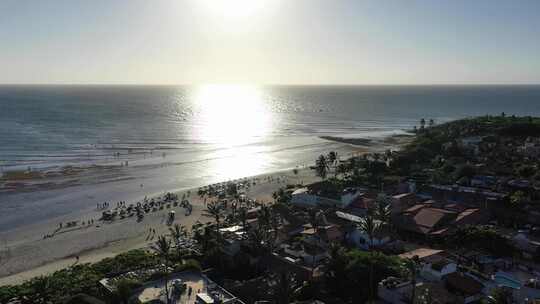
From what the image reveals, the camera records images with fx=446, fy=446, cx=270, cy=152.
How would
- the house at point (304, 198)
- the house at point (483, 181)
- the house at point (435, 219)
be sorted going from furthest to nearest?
the house at point (483, 181) < the house at point (304, 198) < the house at point (435, 219)

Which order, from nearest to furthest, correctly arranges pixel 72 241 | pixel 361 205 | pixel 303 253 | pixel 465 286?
pixel 465 286
pixel 303 253
pixel 72 241
pixel 361 205

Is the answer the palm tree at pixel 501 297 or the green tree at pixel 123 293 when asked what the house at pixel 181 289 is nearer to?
the green tree at pixel 123 293

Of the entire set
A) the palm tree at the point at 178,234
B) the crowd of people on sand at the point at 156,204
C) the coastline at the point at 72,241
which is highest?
the palm tree at the point at 178,234

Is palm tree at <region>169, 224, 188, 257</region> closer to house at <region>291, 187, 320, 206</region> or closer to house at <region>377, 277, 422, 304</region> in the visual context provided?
house at <region>291, 187, 320, 206</region>

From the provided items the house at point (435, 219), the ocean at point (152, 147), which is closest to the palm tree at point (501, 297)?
the house at point (435, 219)

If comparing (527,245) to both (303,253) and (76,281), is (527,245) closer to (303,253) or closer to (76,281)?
(303,253)

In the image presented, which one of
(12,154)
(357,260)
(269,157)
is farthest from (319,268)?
(12,154)

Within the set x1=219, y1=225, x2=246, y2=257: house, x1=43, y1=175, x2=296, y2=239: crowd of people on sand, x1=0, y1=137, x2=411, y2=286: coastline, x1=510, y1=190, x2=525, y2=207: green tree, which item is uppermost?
x1=510, y1=190, x2=525, y2=207: green tree

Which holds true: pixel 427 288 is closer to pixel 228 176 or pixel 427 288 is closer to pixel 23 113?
pixel 228 176

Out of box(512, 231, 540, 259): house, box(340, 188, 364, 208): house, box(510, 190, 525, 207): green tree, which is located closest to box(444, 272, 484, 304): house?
box(512, 231, 540, 259): house

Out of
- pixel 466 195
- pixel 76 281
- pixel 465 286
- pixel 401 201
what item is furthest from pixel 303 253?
pixel 466 195
